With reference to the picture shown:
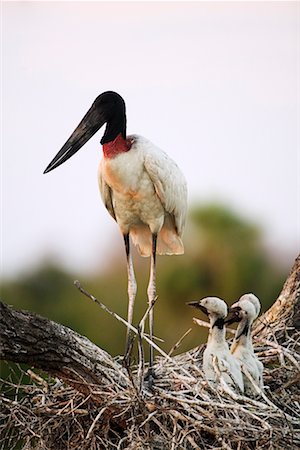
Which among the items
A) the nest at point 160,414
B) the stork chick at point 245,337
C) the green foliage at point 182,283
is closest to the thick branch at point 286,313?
the nest at point 160,414

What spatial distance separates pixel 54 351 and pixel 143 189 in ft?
2.54

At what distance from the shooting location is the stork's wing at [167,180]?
3.46m

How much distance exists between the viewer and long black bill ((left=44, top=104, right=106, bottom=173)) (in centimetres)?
348

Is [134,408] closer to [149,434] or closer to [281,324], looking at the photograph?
[149,434]

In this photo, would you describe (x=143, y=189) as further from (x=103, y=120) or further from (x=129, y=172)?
(x=103, y=120)

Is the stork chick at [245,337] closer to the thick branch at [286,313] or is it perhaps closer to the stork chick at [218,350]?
the stork chick at [218,350]

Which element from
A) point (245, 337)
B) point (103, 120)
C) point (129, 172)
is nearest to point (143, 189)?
point (129, 172)

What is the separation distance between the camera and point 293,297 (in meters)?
3.83

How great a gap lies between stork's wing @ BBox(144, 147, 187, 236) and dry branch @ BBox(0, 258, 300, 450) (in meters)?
0.54

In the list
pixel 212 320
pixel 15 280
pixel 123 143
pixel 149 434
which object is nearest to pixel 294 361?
pixel 212 320

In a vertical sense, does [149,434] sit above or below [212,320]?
below

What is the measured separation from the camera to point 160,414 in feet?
9.96

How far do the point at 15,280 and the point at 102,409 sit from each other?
507 cm

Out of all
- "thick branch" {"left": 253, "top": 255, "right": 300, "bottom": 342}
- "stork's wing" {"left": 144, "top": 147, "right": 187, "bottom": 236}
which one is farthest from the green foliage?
"stork's wing" {"left": 144, "top": 147, "right": 187, "bottom": 236}
